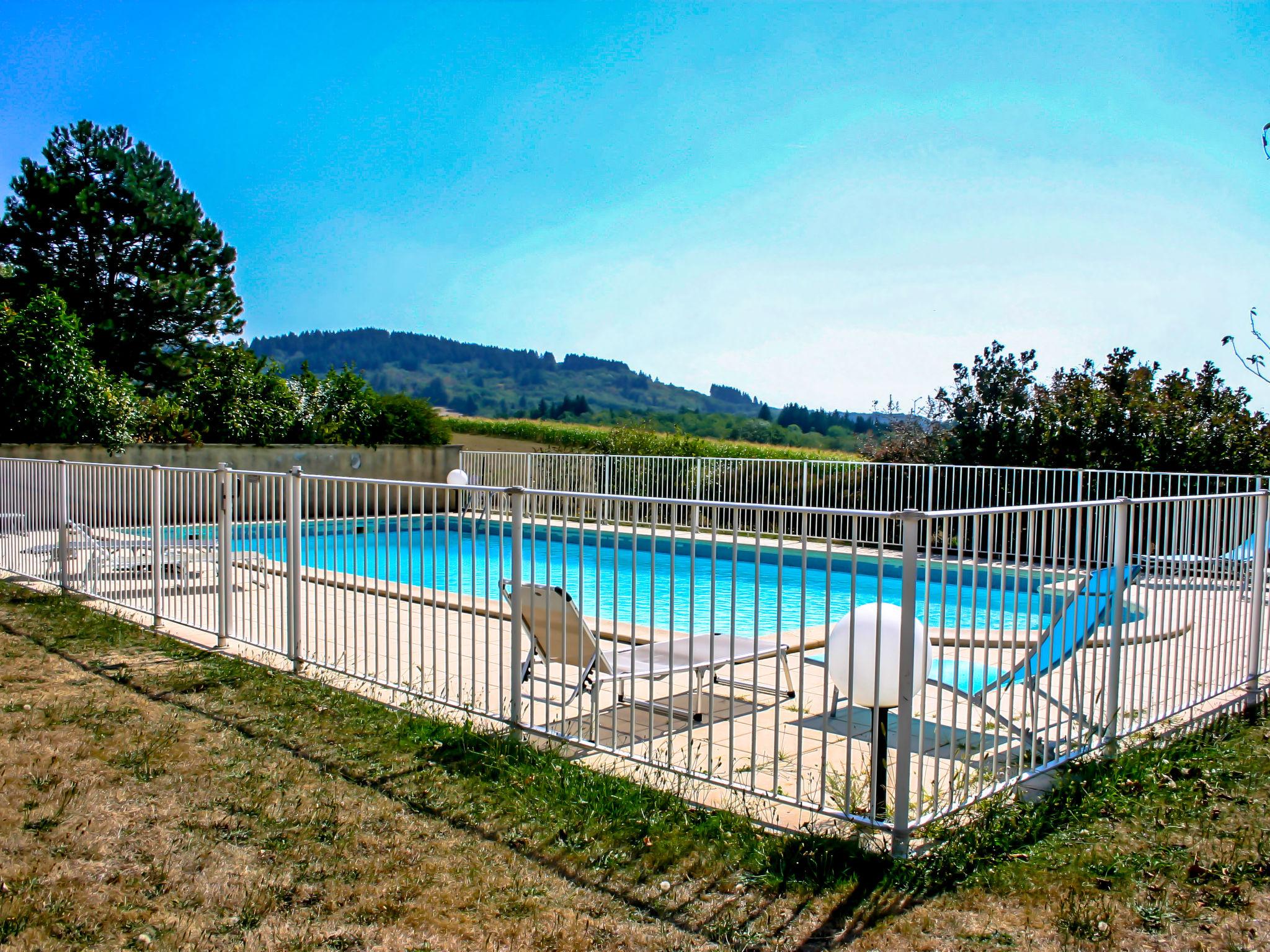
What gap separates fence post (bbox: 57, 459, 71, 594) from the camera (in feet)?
27.0

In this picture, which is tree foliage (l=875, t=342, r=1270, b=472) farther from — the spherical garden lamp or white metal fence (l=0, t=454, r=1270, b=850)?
the spherical garden lamp

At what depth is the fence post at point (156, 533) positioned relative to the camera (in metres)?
7.05

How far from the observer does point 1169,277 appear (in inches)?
779

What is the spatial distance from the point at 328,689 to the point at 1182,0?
10535 mm

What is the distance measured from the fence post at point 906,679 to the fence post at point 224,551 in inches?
197

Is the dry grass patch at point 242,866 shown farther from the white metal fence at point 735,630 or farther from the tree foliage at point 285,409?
the tree foliage at point 285,409

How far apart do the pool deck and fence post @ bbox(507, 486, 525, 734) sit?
106 millimetres

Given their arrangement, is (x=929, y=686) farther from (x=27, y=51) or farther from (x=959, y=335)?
(x=959, y=335)

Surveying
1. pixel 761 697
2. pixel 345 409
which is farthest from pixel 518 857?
pixel 345 409

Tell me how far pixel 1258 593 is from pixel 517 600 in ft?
15.1

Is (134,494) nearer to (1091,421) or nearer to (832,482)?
(832,482)

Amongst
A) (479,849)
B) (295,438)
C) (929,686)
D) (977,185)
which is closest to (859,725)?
(929,686)

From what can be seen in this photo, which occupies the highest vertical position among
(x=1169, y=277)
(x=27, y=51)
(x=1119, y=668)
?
(x=27, y=51)

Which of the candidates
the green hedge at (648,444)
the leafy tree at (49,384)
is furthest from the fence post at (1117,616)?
the leafy tree at (49,384)
